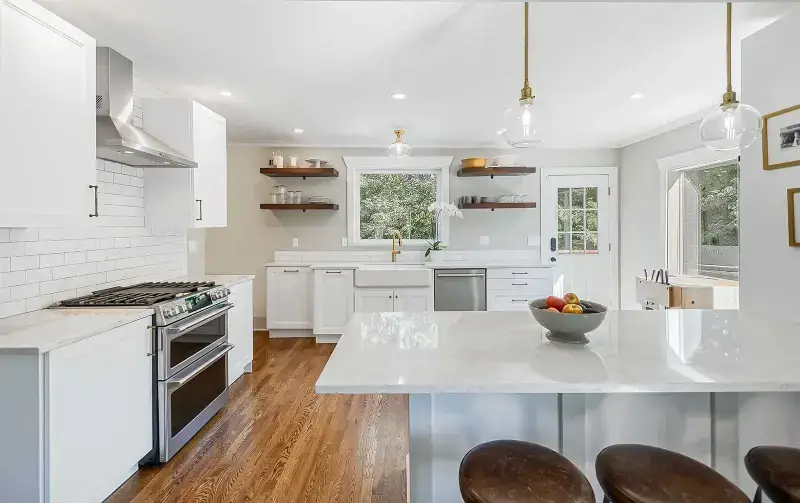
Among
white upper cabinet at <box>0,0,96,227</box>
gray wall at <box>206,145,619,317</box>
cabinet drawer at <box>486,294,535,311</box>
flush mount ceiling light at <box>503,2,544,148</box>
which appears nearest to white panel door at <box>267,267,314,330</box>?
gray wall at <box>206,145,619,317</box>

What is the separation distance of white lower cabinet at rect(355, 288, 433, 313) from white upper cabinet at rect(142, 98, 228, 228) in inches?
73.7

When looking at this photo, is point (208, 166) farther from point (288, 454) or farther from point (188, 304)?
point (288, 454)

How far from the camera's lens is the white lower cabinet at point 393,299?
15.6ft

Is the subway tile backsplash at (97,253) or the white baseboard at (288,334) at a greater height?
the subway tile backsplash at (97,253)

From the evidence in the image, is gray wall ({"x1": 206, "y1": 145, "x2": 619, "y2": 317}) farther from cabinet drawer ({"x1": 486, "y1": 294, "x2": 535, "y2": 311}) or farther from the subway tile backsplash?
the subway tile backsplash

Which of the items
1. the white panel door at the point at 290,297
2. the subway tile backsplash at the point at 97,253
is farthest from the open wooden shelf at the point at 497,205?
the subway tile backsplash at the point at 97,253

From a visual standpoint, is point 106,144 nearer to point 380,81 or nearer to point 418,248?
point 380,81

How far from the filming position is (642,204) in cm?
508

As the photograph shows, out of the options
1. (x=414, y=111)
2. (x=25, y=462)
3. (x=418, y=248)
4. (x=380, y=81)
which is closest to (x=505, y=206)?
(x=418, y=248)

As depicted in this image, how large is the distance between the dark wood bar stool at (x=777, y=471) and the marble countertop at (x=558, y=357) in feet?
0.60

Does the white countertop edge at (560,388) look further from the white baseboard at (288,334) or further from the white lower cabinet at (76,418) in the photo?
the white baseboard at (288,334)

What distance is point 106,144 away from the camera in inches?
93.5

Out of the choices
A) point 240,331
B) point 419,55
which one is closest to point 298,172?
point 240,331

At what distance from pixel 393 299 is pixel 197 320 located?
7.95ft
